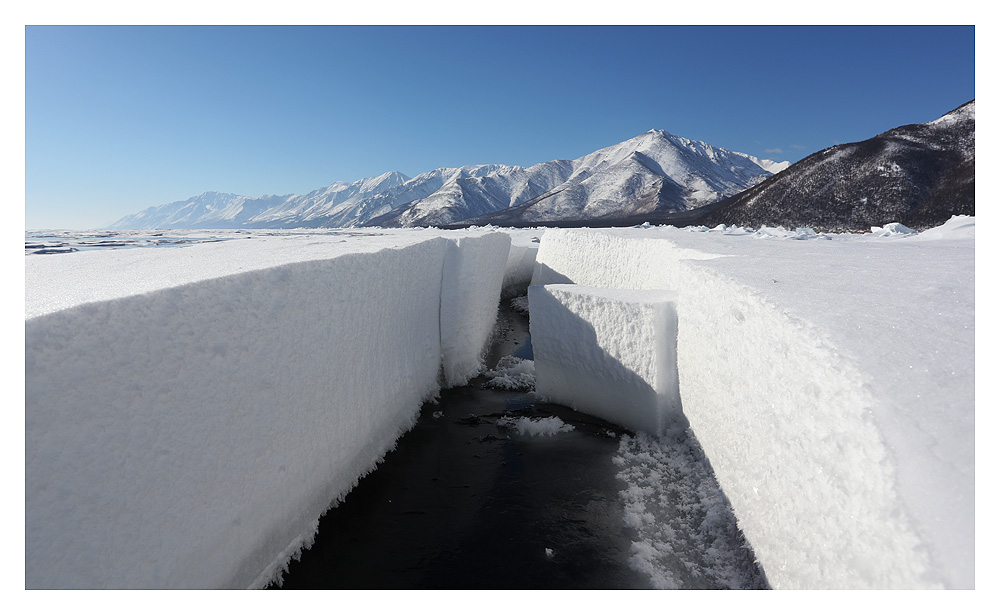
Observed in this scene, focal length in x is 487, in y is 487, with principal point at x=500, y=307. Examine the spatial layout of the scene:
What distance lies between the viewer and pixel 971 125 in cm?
3106

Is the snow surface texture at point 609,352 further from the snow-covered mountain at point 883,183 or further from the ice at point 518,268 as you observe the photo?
the snow-covered mountain at point 883,183

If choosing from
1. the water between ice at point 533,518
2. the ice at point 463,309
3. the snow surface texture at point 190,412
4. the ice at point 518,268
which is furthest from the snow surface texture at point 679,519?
the ice at point 518,268

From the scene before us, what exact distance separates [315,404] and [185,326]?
1363 mm

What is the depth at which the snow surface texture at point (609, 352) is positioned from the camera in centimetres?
495

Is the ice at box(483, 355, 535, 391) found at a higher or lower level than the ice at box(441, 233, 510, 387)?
lower

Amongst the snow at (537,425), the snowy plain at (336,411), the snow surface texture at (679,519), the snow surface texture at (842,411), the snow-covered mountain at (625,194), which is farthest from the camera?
the snow-covered mountain at (625,194)

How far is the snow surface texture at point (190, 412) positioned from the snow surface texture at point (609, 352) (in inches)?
90.5

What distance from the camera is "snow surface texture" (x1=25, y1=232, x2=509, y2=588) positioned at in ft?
6.29

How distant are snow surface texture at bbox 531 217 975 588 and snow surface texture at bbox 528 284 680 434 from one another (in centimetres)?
47

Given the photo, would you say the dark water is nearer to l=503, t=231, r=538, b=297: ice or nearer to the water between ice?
the water between ice

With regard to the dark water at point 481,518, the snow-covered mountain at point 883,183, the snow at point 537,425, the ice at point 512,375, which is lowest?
the dark water at point 481,518

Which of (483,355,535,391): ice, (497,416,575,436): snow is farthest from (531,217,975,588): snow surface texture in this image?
(483,355,535,391): ice

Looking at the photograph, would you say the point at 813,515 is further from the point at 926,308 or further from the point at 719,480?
the point at 719,480

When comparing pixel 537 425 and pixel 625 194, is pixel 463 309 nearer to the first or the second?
pixel 537 425
